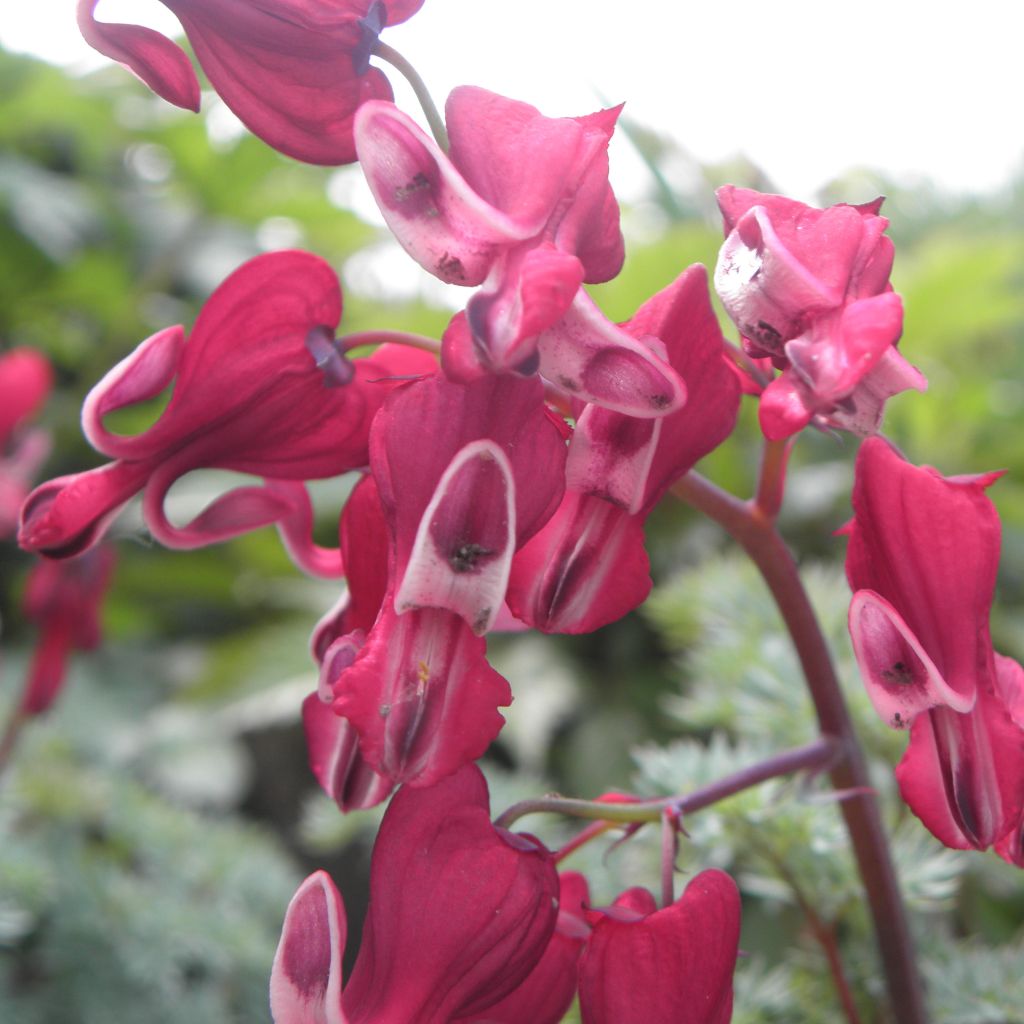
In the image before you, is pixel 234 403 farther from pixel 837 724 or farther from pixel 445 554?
pixel 837 724

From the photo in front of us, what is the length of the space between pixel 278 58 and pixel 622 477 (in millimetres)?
165

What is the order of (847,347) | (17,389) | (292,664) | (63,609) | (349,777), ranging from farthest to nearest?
(292,664)
(17,389)
(63,609)
(349,777)
(847,347)

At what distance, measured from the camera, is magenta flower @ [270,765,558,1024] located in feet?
1.08

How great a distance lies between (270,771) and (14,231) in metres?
1.09

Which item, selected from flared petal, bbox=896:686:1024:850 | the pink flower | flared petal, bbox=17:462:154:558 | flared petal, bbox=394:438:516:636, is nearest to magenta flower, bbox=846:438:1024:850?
flared petal, bbox=896:686:1024:850

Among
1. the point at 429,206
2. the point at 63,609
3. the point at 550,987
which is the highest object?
the point at 429,206

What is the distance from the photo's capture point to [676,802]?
0.38 metres

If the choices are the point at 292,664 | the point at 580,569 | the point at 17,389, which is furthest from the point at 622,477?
the point at 292,664

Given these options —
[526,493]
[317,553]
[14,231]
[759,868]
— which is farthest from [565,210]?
[14,231]

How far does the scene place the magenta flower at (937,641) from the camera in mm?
328

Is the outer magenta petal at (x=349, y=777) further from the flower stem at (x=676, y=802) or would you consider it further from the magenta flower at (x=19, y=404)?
the magenta flower at (x=19, y=404)

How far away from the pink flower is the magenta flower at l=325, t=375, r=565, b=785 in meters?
0.72

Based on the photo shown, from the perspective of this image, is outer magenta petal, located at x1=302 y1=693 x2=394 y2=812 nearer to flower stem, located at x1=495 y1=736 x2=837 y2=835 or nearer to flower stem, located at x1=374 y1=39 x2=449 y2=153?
flower stem, located at x1=495 y1=736 x2=837 y2=835

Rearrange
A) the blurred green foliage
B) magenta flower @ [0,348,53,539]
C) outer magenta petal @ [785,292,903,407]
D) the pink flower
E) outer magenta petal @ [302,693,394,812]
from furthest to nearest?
magenta flower @ [0,348,53,539], the pink flower, the blurred green foliage, outer magenta petal @ [302,693,394,812], outer magenta petal @ [785,292,903,407]
